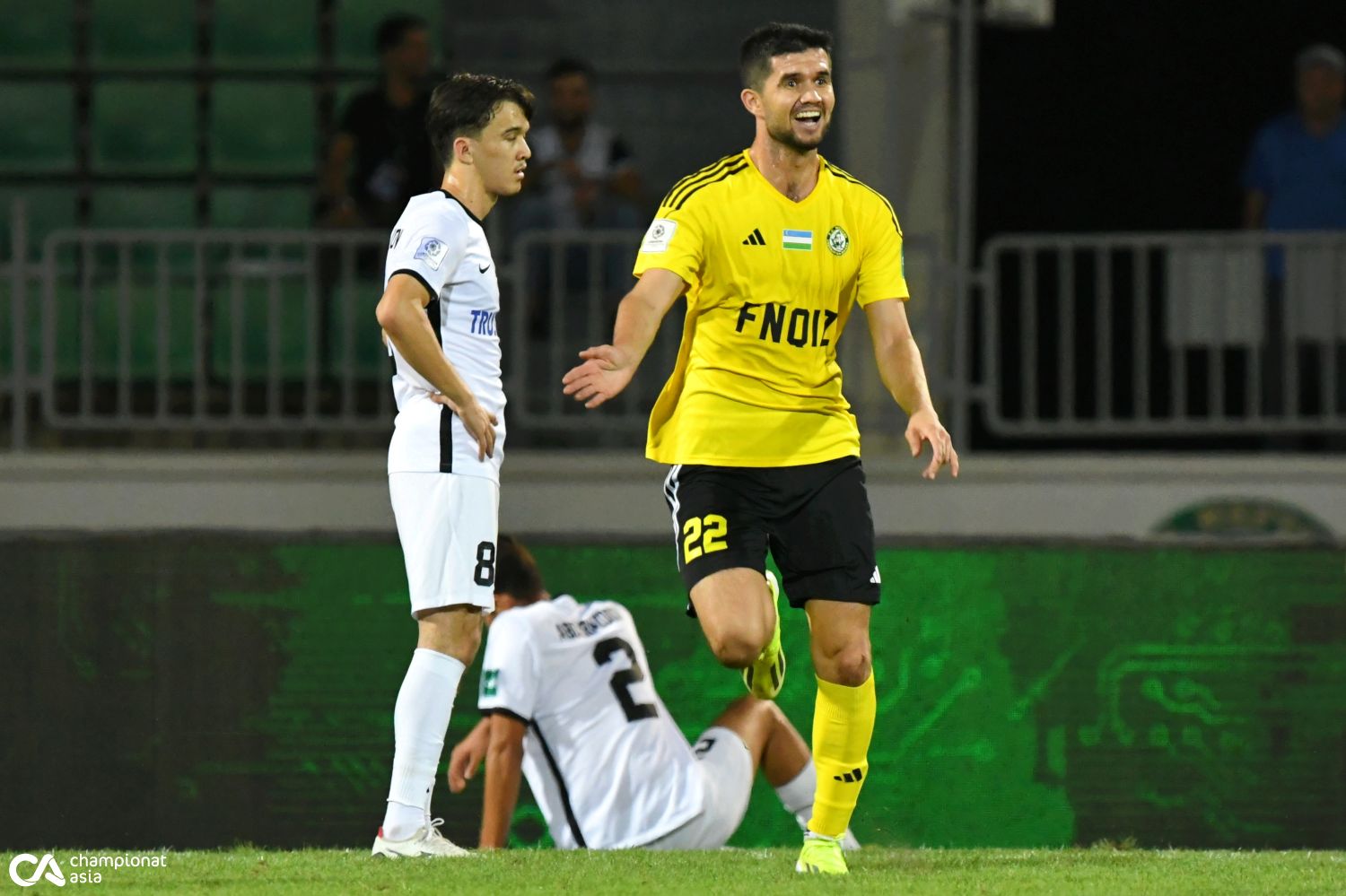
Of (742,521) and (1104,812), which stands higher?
(742,521)

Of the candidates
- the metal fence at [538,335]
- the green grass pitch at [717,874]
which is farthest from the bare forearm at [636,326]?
the metal fence at [538,335]

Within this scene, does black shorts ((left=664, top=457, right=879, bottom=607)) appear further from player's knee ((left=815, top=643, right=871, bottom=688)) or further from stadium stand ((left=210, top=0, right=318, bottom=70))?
stadium stand ((left=210, top=0, right=318, bottom=70))

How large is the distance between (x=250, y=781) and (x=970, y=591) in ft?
8.82

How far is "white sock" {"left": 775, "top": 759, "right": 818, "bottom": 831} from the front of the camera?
25.1 feet

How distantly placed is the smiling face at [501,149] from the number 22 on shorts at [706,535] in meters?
1.09

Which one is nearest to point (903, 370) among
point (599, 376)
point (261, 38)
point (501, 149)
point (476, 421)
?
point (599, 376)

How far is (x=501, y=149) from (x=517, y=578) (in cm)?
181

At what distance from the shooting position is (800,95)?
5945mm

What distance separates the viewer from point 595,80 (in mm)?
12477

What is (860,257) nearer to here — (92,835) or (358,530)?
(358,530)

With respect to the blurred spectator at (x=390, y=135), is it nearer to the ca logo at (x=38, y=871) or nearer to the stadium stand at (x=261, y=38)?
the stadium stand at (x=261, y=38)

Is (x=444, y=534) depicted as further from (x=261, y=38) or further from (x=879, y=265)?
(x=261, y=38)

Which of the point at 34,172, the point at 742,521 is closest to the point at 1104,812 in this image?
the point at 742,521

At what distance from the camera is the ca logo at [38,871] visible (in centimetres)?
575
